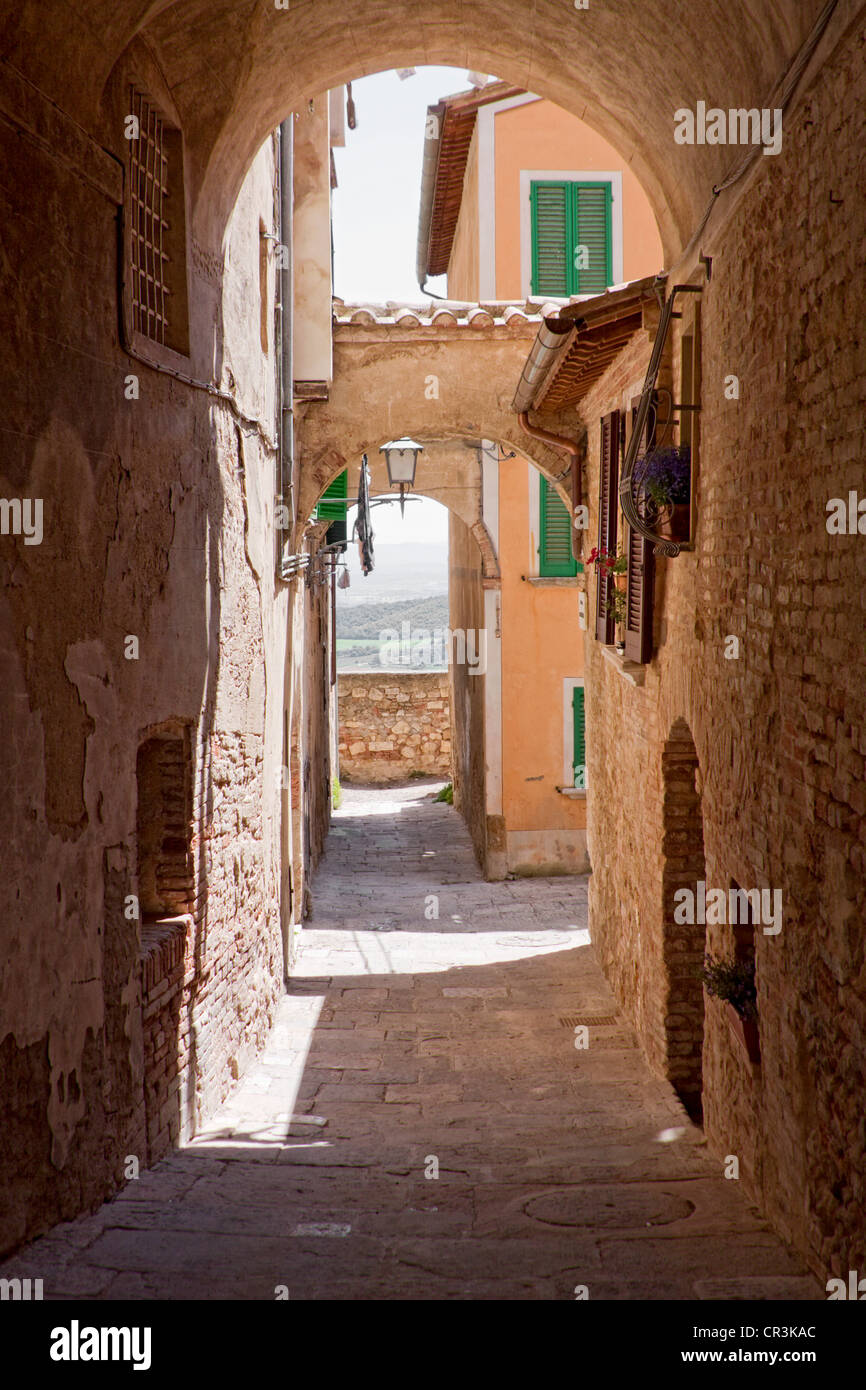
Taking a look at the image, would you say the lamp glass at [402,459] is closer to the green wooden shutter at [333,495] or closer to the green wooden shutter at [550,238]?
the green wooden shutter at [333,495]

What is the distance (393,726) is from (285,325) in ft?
48.3

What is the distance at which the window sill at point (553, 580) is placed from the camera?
584 inches

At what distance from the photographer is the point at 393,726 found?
23906 mm

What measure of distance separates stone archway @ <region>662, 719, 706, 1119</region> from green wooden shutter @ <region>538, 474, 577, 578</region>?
26.9ft

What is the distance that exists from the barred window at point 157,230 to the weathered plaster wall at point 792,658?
266 cm

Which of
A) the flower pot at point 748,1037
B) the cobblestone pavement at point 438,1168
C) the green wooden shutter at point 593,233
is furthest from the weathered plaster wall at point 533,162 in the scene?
the flower pot at point 748,1037

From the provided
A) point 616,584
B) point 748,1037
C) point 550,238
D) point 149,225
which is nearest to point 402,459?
point 616,584

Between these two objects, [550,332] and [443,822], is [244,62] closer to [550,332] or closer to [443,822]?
[550,332]

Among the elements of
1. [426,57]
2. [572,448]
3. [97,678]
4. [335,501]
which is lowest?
[97,678]

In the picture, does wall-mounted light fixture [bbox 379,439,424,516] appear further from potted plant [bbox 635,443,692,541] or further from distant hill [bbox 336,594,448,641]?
distant hill [bbox 336,594,448,641]

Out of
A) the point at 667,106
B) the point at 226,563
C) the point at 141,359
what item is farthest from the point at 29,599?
the point at 667,106

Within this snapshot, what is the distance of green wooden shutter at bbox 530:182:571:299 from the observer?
47.4ft

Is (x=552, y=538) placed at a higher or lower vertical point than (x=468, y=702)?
higher

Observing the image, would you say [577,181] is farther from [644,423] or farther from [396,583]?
[396,583]
